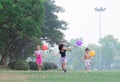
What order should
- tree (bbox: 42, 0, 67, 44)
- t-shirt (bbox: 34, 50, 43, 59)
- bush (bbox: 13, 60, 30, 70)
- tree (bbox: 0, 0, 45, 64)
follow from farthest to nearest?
tree (bbox: 42, 0, 67, 44), bush (bbox: 13, 60, 30, 70), tree (bbox: 0, 0, 45, 64), t-shirt (bbox: 34, 50, 43, 59)

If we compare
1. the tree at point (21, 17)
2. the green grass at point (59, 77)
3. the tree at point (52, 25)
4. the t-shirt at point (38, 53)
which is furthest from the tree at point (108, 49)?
the green grass at point (59, 77)

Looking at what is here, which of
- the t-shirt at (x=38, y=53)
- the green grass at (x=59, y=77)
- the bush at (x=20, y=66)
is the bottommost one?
the green grass at (x=59, y=77)

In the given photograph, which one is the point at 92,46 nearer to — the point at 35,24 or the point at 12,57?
the point at 12,57

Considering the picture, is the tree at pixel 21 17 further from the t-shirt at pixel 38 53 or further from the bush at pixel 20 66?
the t-shirt at pixel 38 53

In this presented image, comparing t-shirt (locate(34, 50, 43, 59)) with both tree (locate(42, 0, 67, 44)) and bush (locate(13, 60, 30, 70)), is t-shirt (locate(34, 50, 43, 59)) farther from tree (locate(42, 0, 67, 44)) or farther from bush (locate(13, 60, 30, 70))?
tree (locate(42, 0, 67, 44))

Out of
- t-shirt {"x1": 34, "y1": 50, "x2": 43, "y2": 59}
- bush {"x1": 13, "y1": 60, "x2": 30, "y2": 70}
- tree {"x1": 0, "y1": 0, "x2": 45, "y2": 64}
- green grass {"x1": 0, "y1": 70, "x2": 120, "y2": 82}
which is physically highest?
tree {"x1": 0, "y1": 0, "x2": 45, "y2": 64}

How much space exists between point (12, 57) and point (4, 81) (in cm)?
4261

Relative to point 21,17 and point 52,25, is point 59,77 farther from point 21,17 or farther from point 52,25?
point 52,25

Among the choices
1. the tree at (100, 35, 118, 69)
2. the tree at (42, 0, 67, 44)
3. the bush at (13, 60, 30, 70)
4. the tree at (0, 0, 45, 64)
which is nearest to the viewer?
the tree at (0, 0, 45, 64)

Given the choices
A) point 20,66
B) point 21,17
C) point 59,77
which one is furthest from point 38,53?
point 20,66

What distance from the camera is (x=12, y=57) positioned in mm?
58219

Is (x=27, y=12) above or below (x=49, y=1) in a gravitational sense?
below

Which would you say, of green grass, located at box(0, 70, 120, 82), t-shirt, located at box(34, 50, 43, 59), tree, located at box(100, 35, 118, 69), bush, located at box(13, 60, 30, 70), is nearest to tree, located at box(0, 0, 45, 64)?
bush, located at box(13, 60, 30, 70)

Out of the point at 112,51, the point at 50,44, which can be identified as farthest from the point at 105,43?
the point at 50,44
